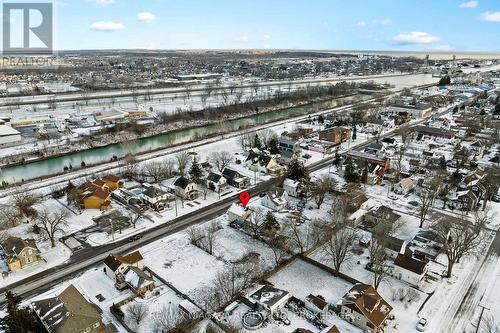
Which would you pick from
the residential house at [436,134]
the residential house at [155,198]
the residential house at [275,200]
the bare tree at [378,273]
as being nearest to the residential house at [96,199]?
the residential house at [155,198]

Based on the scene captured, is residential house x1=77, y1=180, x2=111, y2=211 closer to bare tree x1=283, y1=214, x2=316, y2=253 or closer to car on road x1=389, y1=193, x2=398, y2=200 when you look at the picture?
bare tree x1=283, y1=214, x2=316, y2=253

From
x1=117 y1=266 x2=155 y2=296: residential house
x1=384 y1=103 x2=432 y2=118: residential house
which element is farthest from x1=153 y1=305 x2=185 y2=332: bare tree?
x1=384 y1=103 x2=432 y2=118: residential house

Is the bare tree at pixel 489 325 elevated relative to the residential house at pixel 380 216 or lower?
lower

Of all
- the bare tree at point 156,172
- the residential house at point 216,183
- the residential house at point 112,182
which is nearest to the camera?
the residential house at point 216,183

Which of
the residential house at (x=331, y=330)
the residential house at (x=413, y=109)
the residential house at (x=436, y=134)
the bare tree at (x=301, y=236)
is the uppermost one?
the residential house at (x=413, y=109)

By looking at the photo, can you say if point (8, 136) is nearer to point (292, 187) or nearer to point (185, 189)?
point (185, 189)

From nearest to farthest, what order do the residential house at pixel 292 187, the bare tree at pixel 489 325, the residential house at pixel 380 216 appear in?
the bare tree at pixel 489 325, the residential house at pixel 380 216, the residential house at pixel 292 187

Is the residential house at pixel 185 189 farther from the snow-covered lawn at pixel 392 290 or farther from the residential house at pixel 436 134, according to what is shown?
the residential house at pixel 436 134

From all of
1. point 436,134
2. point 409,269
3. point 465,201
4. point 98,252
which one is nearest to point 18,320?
point 98,252

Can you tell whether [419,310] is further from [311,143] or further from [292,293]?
[311,143]
